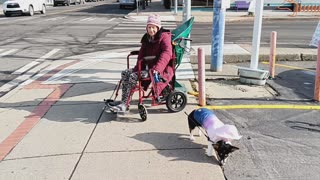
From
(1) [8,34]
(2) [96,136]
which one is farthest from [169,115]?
(1) [8,34]

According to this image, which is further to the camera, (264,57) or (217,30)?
(264,57)

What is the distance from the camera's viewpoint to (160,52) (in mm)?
5656

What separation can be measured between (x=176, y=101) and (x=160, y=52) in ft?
2.45

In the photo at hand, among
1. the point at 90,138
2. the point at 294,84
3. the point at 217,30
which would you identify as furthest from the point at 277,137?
the point at 217,30

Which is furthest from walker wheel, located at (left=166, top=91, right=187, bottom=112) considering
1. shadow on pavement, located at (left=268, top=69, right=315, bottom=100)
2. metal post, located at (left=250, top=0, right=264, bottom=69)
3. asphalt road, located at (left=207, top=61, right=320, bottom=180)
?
metal post, located at (left=250, top=0, right=264, bottom=69)

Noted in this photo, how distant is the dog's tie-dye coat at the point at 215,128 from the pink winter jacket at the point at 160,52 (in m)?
1.14

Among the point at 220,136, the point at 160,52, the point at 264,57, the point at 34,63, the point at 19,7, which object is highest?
the point at 160,52

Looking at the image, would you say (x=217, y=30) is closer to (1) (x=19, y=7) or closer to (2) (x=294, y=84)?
(2) (x=294, y=84)

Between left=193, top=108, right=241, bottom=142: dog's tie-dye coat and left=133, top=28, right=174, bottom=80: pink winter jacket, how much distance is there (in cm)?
114

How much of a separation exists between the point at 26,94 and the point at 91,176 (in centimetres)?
356

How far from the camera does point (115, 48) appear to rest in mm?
12539

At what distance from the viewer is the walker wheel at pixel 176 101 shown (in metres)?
5.66

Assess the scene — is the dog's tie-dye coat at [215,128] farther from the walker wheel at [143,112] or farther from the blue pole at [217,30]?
the blue pole at [217,30]

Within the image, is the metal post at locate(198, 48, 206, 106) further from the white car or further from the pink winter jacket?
the white car
